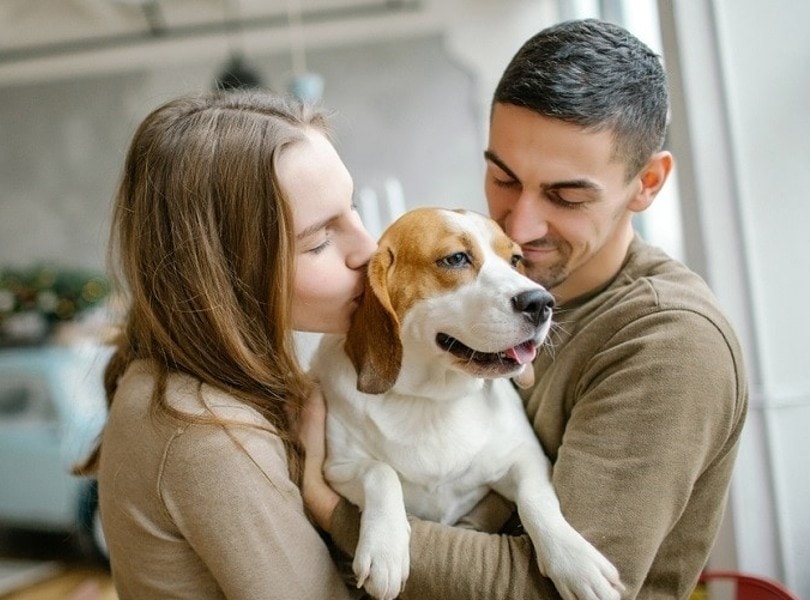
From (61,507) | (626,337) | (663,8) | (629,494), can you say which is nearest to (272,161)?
(626,337)

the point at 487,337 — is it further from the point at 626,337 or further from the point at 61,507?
the point at 61,507

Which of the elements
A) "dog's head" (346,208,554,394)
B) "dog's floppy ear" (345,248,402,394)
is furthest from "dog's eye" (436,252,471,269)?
"dog's floppy ear" (345,248,402,394)

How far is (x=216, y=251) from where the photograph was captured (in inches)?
46.3

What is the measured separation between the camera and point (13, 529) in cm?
400

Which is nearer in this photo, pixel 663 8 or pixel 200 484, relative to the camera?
pixel 200 484

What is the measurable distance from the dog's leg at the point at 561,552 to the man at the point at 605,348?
23 mm

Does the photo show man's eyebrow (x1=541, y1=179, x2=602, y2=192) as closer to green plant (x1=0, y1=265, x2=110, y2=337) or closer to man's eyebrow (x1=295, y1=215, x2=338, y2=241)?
man's eyebrow (x1=295, y1=215, x2=338, y2=241)

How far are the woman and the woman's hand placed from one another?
2cm

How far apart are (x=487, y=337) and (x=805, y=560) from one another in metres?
1.21

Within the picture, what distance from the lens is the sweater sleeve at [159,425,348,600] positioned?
1.04 meters

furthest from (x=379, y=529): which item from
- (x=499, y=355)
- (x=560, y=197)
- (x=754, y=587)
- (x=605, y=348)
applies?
(x=754, y=587)

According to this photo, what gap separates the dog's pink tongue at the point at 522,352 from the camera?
1.13 metres

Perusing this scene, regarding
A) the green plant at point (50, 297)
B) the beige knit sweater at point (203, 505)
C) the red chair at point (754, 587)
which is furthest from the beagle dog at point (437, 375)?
the green plant at point (50, 297)

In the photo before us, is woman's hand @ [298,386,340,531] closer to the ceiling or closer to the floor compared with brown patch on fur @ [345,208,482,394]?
closer to the floor
